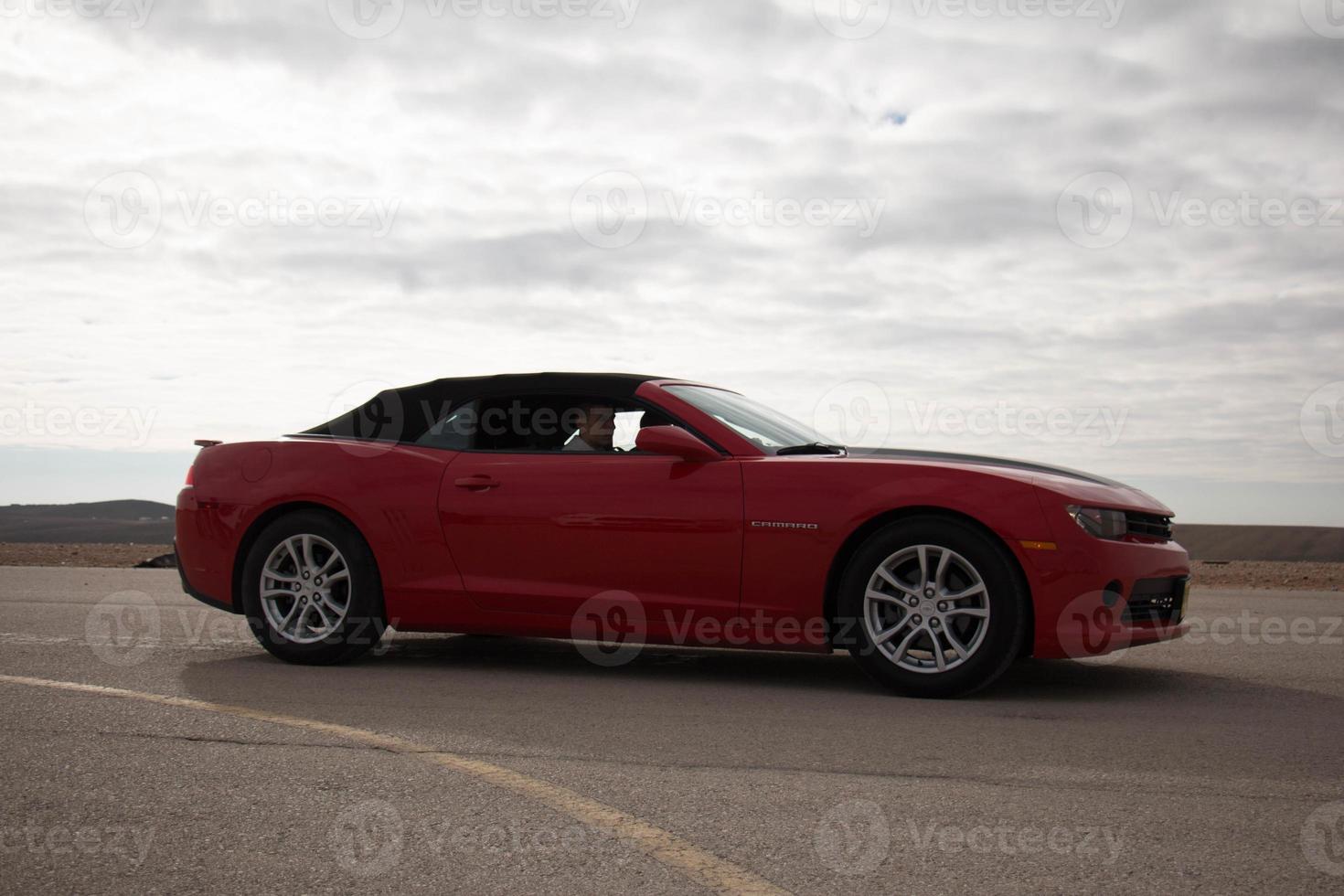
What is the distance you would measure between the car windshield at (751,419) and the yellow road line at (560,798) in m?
2.36

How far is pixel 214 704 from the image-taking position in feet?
17.3

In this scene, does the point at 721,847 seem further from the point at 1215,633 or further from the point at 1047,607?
the point at 1215,633

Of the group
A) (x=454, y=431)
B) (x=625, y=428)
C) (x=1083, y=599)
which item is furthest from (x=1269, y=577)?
(x=454, y=431)

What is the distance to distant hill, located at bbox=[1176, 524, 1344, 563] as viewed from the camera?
38.8 m

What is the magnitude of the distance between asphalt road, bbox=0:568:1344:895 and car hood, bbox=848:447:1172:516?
877 mm

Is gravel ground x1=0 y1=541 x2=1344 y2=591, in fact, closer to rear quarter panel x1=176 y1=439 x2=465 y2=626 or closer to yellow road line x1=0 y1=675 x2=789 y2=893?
rear quarter panel x1=176 y1=439 x2=465 y2=626

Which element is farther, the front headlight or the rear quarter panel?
the rear quarter panel

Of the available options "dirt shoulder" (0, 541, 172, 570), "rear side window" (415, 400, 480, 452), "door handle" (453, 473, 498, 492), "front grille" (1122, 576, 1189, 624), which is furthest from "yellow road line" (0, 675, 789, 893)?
"dirt shoulder" (0, 541, 172, 570)

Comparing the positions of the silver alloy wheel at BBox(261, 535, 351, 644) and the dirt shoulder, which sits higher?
the silver alloy wheel at BBox(261, 535, 351, 644)

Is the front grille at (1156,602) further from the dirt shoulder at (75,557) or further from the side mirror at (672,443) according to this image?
the dirt shoulder at (75,557)

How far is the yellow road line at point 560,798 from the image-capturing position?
3.05 m

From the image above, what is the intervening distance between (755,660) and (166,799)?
145 inches

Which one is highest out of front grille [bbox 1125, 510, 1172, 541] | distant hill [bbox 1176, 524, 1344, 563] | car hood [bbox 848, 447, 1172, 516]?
car hood [bbox 848, 447, 1172, 516]

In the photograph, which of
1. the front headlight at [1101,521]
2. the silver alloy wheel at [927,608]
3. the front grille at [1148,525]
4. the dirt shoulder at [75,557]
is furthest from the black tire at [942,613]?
the dirt shoulder at [75,557]
